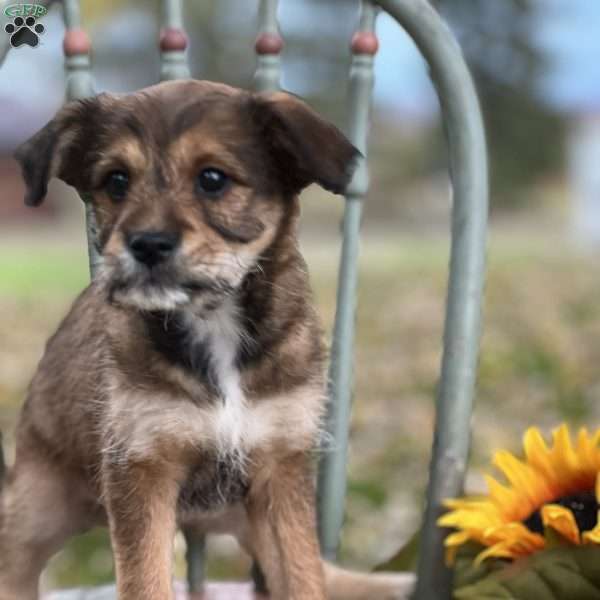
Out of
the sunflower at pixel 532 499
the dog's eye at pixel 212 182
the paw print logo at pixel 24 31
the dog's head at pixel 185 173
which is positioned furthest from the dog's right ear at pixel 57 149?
the sunflower at pixel 532 499

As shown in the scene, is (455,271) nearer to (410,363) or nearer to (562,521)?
(562,521)

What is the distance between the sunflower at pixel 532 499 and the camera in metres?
1.40

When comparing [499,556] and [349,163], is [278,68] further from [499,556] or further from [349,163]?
[499,556]

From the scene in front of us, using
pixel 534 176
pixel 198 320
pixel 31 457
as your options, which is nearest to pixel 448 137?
pixel 198 320

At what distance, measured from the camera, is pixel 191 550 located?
155 cm

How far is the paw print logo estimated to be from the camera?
141 cm

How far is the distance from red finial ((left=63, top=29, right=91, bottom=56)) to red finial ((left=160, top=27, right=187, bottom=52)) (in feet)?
0.32

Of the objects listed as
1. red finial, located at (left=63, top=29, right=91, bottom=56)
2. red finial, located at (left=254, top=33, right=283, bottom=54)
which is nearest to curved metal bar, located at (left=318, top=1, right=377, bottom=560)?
red finial, located at (left=254, top=33, right=283, bottom=54)

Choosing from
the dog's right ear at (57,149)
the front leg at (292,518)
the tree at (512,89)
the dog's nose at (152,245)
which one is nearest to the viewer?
the dog's nose at (152,245)

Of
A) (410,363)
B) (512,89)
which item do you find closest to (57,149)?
(410,363)

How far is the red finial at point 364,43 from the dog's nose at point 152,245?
525 mm

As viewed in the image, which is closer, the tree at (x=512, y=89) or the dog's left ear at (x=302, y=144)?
the dog's left ear at (x=302, y=144)

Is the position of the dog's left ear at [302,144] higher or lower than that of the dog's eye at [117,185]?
higher

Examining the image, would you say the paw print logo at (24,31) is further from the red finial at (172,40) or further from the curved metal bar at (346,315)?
the curved metal bar at (346,315)
